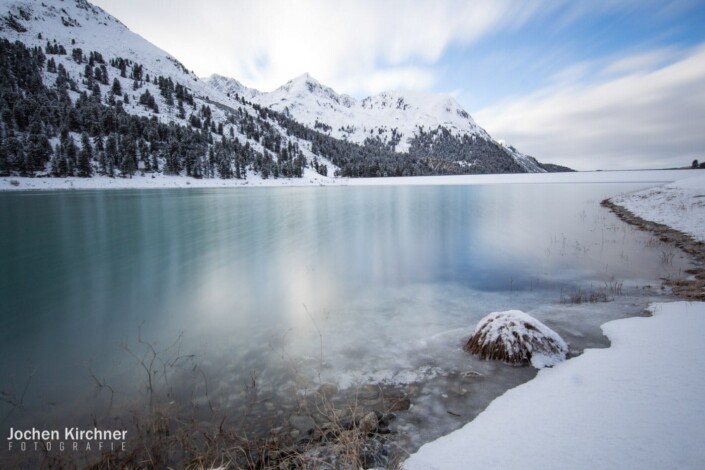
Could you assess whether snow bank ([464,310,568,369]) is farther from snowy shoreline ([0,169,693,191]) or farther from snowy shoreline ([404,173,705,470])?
snowy shoreline ([0,169,693,191])

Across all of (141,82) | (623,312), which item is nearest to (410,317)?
(623,312)

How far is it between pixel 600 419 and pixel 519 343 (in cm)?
217

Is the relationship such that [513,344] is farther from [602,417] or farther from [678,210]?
[678,210]

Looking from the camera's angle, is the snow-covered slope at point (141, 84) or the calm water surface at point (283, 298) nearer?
the calm water surface at point (283, 298)

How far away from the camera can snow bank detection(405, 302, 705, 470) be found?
8.55 ft

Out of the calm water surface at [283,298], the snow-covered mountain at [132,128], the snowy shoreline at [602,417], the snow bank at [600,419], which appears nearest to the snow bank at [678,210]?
the calm water surface at [283,298]

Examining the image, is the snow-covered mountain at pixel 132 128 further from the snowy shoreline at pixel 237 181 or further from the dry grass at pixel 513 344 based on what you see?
the dry grass at pixel 513 344

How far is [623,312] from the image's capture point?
685 cm

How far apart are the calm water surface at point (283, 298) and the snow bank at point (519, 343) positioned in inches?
13.8

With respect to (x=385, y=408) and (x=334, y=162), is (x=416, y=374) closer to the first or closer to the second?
(x=385, y=408)

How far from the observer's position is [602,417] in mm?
3113

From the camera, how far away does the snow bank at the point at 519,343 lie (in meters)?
5.09

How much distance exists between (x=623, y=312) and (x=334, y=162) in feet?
514

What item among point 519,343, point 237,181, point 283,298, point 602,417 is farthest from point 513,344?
point 237,181
